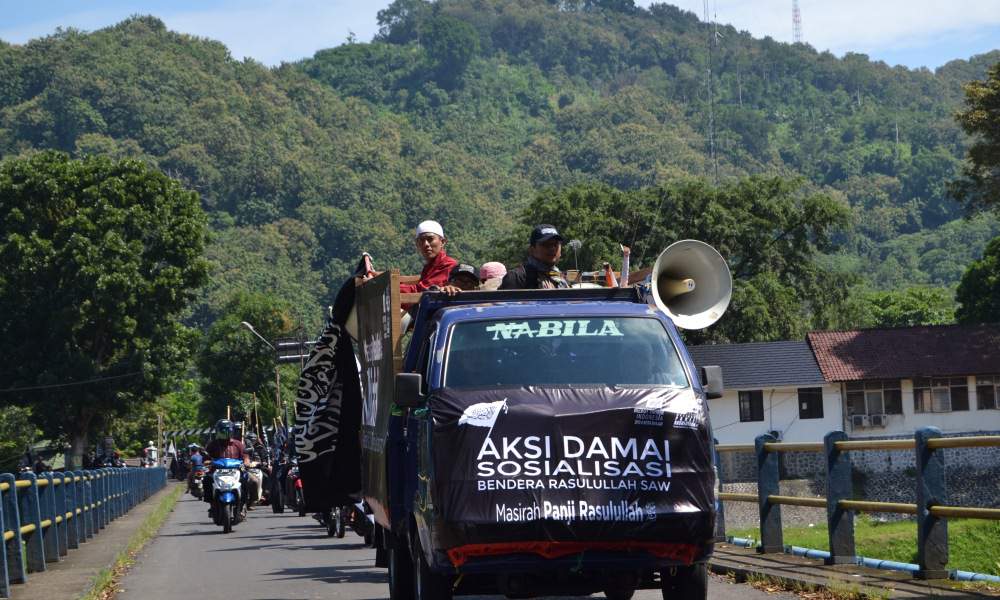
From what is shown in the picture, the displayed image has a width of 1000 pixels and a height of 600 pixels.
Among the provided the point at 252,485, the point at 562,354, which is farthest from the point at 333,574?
the point at 252,485

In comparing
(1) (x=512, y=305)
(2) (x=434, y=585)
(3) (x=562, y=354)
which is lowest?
(2) (x=434, y=585)

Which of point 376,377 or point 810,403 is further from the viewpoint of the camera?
point 810,403

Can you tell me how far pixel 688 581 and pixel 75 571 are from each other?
27.0 feet

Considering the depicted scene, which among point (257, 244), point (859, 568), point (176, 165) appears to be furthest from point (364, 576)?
point (176, 165)

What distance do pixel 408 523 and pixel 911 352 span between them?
6103 centimetres

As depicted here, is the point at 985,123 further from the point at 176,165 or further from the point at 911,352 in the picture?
the point at 176,165

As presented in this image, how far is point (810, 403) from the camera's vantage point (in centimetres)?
6819

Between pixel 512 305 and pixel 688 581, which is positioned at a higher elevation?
pixel 512 305

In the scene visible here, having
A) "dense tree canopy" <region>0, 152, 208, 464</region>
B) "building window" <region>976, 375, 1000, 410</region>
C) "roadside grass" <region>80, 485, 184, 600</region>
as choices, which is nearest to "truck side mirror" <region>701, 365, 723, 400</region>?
"roadside grass" <region>80, 485, 184, 600</region>

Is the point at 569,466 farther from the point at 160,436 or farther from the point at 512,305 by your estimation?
the point at 160,436

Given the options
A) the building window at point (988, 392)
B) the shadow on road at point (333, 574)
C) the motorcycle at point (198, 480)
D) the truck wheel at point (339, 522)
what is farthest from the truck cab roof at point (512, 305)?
the building window at point (988, 392)

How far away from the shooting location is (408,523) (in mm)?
9242

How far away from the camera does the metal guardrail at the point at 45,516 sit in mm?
13695

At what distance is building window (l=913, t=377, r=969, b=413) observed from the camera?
66688mm
